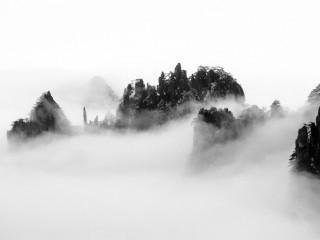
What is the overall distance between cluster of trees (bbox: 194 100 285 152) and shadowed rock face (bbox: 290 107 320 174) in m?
41.5

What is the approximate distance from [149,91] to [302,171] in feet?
303

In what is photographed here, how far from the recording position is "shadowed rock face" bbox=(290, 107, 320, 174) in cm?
10569

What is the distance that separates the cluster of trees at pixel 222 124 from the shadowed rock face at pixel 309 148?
41475 millimetres

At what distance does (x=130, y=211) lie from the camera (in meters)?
154

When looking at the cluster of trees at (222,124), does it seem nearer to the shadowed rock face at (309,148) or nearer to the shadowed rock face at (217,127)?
the shadowed rock face at (217,127)

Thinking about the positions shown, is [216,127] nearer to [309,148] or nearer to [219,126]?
[219,126]

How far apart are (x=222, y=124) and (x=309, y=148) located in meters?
48.6

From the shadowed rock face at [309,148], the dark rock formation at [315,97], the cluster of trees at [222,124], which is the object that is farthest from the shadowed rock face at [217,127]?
the shadowed rock face at [309,148]

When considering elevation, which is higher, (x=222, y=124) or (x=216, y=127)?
(x=222, y=124)

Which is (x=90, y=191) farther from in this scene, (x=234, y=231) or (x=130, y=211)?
(x=234, y=231)

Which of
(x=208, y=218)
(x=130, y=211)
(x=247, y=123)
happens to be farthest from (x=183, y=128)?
(x=208, y=218)

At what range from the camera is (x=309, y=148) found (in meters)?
108

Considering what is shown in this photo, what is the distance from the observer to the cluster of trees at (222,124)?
150 meters

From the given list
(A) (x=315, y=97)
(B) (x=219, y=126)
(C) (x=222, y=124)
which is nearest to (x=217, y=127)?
(B) (x=219, y=126)
